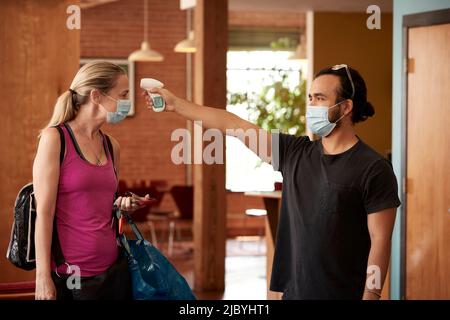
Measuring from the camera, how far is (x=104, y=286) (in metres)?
2.85

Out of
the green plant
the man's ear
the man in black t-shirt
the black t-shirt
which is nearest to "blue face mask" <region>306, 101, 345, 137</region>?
the man in black t-shirt

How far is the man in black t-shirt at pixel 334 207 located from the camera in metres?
2.55

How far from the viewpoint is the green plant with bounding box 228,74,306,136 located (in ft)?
37.8

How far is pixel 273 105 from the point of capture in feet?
38.3

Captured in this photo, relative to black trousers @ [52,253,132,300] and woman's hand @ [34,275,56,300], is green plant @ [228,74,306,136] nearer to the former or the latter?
black trousers @ [52,253,132,300]

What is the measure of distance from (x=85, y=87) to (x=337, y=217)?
101cm

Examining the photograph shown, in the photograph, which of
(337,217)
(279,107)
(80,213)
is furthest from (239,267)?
(337,217)

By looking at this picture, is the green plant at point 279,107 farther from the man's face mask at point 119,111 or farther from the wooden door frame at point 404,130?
the man's face mask at point 119,111

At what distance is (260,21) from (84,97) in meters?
9.43

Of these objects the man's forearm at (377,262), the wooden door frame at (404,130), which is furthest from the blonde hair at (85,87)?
the wooden door frame at (404,130)

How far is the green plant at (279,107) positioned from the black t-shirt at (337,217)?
8785mm
